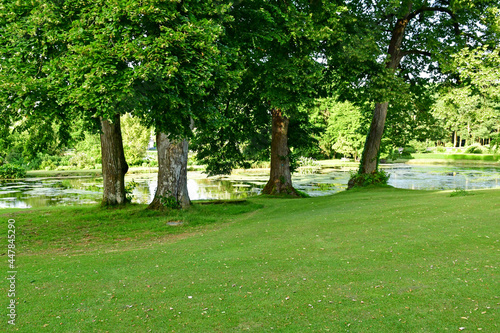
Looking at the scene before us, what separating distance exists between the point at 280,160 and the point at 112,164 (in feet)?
30.0

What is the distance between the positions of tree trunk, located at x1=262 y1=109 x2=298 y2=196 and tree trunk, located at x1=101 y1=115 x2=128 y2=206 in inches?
330

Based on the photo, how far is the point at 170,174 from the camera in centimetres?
1541

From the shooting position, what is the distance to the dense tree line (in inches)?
377

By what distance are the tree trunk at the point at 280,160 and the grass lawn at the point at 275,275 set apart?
9678 mm

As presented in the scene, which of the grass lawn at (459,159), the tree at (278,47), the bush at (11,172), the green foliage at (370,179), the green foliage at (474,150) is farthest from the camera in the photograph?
the green foliage at (474,150)

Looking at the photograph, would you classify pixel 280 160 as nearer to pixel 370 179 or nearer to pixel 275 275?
pixel 370 179

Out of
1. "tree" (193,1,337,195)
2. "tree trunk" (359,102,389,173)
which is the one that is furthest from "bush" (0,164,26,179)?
"tree trunk" (359,102,389,173)

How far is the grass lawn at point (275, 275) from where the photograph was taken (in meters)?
5.30

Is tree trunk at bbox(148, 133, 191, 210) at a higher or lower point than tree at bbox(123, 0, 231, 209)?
lower

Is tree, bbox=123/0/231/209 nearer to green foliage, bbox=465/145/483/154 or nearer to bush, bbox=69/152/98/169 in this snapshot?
bush, bbox=69/152/98/169

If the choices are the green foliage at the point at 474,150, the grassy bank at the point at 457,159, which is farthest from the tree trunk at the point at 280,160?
the green foliage at the point at 474,150

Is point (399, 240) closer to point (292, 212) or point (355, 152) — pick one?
point (292, 212)

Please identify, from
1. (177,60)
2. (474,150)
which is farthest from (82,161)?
(474,150)

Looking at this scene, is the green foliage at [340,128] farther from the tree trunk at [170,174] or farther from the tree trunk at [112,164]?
the tree trunk at [170,174]
